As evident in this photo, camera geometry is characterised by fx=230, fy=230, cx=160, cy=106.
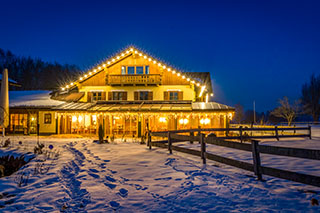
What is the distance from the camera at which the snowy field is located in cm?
423

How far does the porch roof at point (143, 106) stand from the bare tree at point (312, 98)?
38.3 m

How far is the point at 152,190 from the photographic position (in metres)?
5.16

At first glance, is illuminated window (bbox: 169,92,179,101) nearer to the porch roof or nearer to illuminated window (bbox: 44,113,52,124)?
the porch roof

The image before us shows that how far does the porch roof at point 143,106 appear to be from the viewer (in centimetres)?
2048

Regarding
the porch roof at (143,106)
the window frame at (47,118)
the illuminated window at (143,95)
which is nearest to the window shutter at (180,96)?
the porch roof at (143,106)

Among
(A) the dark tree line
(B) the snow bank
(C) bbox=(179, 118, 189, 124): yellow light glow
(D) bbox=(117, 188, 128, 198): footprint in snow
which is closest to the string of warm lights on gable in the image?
(C) bbox=(179, 118, 189, 124): yellow light glow

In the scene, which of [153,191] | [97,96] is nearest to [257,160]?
[153,191]

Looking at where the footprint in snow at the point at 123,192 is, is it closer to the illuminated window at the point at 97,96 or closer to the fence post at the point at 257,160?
the fence post at the point at 257,160

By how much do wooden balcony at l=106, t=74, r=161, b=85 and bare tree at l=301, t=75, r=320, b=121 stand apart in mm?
40813

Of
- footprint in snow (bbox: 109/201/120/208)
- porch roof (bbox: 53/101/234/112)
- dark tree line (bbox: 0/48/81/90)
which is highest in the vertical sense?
dark tree line (bbox: 0/48/81/90)

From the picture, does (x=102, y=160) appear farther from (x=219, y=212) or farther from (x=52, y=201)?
(x=219, y=212)

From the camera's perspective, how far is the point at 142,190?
5.18 m

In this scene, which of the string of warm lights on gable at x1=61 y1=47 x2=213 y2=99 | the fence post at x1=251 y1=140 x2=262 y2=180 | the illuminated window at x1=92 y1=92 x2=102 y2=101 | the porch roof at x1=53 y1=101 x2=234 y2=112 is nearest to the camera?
the fence post at x1=251 y1=140 x2=262 y2=180

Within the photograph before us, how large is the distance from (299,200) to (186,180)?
2.48 metres
